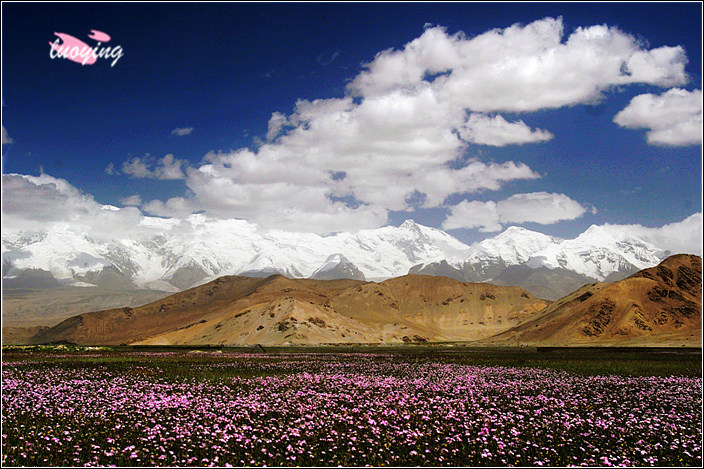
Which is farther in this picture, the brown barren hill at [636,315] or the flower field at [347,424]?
the brown barren hill at [636,315]

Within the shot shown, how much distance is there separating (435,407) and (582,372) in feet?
71.3

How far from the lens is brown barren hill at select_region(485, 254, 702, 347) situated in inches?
5037

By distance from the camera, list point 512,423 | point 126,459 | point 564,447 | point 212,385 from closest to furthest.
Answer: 1. point 126,459
2. point 564,447
3. point 512,423
4. point 212,385

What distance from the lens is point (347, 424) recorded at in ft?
59.7

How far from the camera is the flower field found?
47.8 feet

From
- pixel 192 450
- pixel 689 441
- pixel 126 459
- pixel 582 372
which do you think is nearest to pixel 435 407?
pixel 689 441

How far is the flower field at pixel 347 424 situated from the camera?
47.8ft

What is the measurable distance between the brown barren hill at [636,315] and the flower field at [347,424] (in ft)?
348

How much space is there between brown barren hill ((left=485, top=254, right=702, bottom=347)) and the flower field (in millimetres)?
106115

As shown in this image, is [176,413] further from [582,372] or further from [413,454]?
[582,372]

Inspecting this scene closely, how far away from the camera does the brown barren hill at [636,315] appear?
12794cm

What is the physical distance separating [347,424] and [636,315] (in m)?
138

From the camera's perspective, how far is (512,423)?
18.4 metres

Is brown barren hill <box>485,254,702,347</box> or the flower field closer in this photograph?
the flower field
